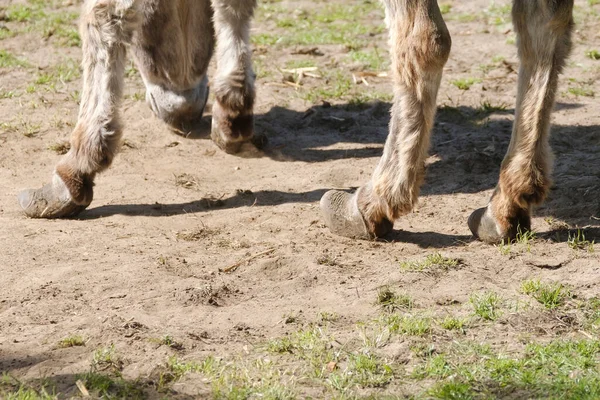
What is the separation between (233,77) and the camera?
622 centimetres

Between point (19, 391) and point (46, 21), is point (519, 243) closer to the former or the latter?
point (19, 391)

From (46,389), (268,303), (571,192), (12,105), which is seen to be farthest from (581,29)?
(46,389)

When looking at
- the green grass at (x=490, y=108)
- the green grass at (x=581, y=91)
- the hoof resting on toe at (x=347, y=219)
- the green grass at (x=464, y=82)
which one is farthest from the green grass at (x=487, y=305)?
the green grass at (x=464, y=82)

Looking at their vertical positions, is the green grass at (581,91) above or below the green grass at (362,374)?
above

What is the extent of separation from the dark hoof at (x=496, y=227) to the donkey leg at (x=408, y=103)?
38 centimetres

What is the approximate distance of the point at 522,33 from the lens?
4.50 meters

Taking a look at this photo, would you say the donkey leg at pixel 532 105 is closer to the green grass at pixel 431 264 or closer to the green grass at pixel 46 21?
the green grass at pixel 431 264

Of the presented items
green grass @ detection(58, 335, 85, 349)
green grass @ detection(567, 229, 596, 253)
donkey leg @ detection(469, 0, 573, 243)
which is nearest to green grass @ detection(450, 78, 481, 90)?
donkey leg @ detection(469, 0, 573, 243)

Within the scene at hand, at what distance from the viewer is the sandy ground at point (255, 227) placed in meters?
3.88

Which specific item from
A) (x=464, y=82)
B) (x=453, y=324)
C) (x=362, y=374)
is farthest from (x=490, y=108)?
(x=362, y=374)

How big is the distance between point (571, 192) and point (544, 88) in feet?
3.30

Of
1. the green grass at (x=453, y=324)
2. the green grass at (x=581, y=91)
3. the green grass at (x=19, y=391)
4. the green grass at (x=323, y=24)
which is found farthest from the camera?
the green grass at (x=323, y=24)

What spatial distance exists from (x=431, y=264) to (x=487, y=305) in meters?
0.50

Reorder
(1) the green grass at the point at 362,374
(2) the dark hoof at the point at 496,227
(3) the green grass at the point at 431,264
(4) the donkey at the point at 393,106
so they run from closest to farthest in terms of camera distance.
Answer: (1) the green grass at the point at 362,374 < (3) the green grass at the point at 431,264 < (4) the donkey at the point at 393,106 < (2) the dark hoof at the point at 496,227
